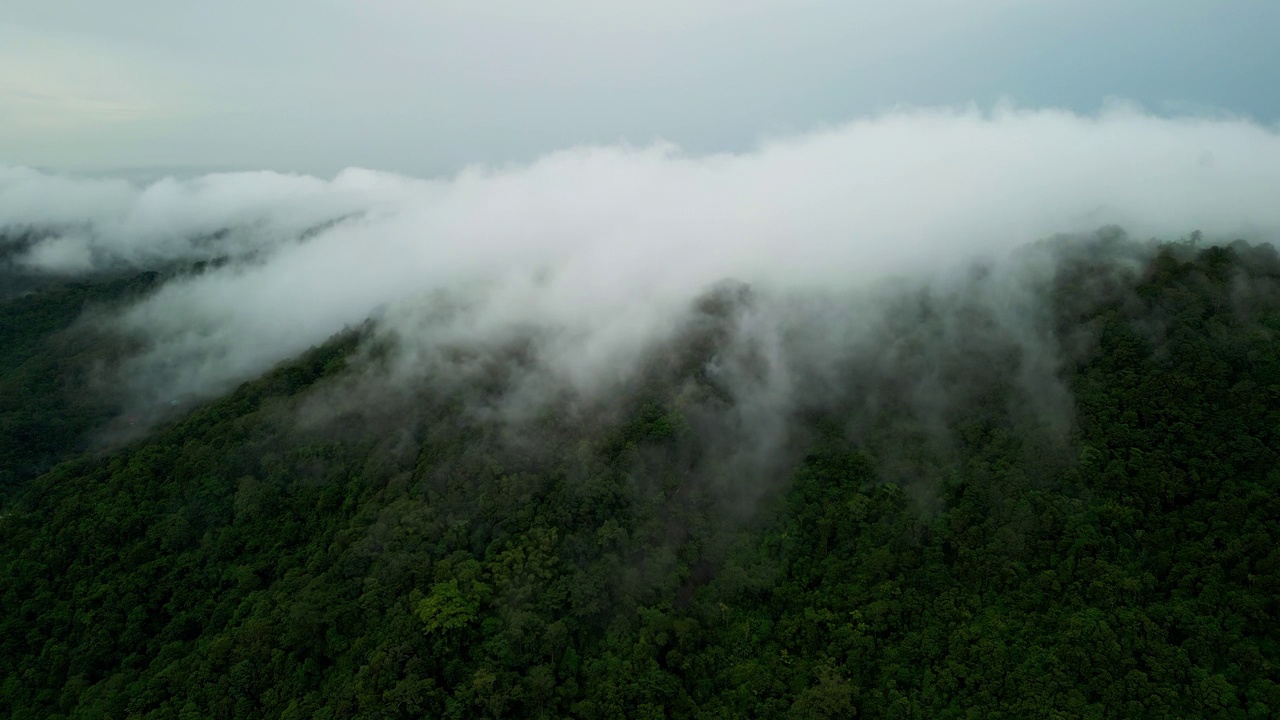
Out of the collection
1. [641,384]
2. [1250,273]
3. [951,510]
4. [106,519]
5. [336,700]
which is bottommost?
[336,700]

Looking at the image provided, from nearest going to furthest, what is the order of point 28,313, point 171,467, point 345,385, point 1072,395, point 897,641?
1. point 897,641
2. point 1072,395
3. point 171,467
4. point 345,385
5. point 28,313

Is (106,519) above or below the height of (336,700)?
above

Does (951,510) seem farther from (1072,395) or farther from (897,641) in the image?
(1072,395)

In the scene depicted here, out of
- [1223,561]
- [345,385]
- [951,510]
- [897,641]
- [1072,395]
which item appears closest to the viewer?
[1223,561]

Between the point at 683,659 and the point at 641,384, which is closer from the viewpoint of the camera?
the point at 683,659

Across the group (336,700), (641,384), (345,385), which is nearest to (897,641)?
(641,384)

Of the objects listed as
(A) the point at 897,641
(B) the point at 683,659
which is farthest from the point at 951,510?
(B) the point at 683,659
